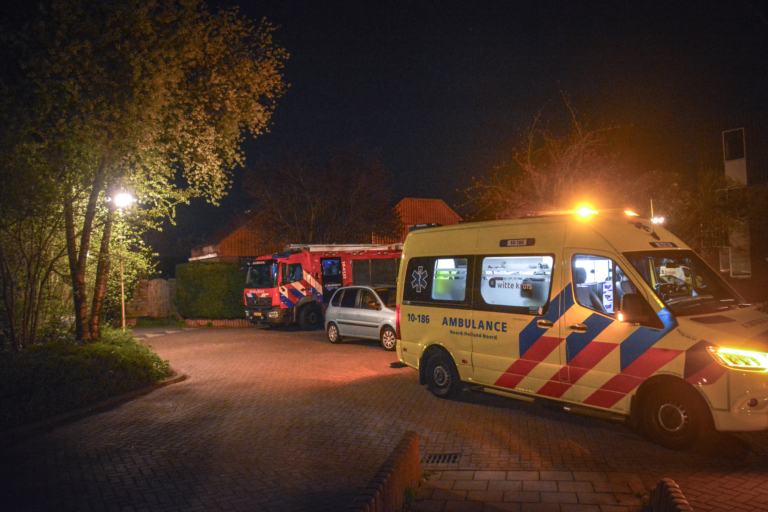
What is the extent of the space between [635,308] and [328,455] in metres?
3.66

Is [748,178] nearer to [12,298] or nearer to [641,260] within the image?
[641,260]

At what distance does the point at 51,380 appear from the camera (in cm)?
824

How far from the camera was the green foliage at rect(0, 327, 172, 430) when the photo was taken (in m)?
7.69

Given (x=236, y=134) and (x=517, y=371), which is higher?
(x=236, y=134)

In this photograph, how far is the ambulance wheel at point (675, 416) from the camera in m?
5.26

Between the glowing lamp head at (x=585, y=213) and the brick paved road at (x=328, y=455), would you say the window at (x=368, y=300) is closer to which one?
the brick paved road at (x=328, y=455)

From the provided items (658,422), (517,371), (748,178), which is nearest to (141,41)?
(517,371)

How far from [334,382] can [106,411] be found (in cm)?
373

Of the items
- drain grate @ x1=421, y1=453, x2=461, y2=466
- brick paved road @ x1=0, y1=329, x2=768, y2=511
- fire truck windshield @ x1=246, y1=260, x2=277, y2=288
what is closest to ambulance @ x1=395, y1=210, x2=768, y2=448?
brick paved road @ x1=0, y1=329, x2=768, y2=511

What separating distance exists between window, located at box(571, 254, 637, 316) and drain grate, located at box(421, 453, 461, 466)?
231 centimetres

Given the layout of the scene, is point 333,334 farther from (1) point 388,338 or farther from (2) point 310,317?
(2) point 310,317

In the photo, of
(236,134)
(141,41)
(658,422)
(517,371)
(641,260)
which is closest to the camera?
(658,422)

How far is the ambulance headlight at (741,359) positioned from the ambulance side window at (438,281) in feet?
10.5

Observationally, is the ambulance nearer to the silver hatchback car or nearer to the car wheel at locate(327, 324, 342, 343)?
the silver hatchback car
